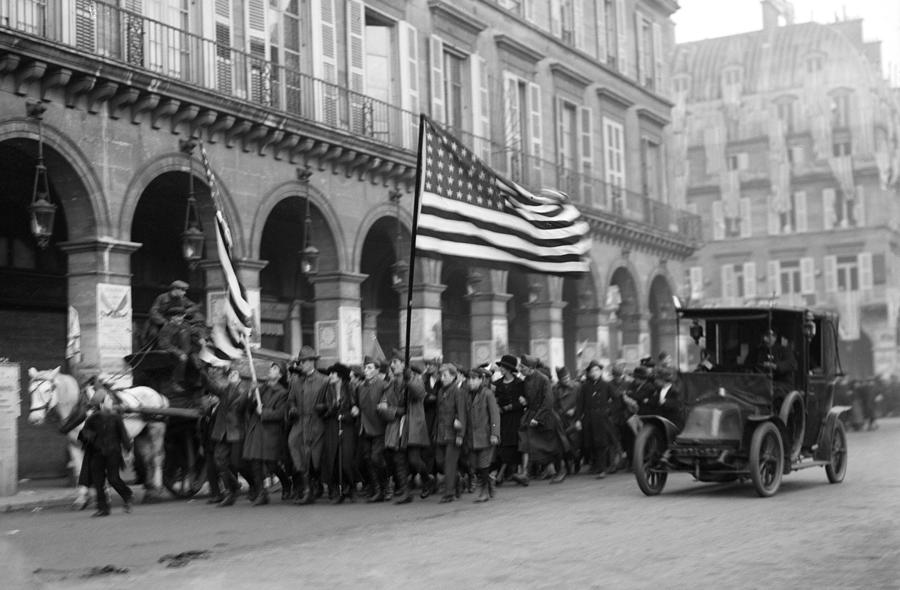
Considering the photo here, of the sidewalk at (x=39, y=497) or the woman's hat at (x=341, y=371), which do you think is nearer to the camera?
the sidewalk at (x=39, y=497)

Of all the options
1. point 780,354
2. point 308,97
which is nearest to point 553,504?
point 780,354

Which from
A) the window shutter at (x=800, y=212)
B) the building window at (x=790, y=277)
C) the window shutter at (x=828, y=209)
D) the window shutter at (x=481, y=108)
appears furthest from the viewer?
the window shutter at (x=800, y=212)

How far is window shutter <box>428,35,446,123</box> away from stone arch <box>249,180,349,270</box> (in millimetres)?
4614

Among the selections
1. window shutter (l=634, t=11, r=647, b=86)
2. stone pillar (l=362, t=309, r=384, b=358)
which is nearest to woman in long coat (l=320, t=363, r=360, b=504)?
stone pillar (l=362, t=309, r=384, b=358)

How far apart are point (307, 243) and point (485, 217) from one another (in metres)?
7.28

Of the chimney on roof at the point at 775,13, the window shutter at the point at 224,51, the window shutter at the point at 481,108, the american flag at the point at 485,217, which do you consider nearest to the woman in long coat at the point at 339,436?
the american flag at the point at 485,217

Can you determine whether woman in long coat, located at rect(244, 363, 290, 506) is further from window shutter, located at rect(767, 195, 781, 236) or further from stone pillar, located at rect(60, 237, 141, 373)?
window shutter, located at rect(767, 195, 781, 236)

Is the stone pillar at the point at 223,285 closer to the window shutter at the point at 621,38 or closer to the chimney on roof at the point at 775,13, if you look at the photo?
the window shutter at the point at 621,38

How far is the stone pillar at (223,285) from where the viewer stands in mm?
20422

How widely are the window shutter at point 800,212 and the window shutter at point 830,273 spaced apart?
2.51m

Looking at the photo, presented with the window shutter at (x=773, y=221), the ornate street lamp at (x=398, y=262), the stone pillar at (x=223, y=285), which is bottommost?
the stone pillar at (x=223, y=285)

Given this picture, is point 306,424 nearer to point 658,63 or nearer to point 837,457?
point 837,457

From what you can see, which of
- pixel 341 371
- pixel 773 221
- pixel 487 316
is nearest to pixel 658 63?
pixel 487 316

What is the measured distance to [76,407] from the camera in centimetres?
1490
